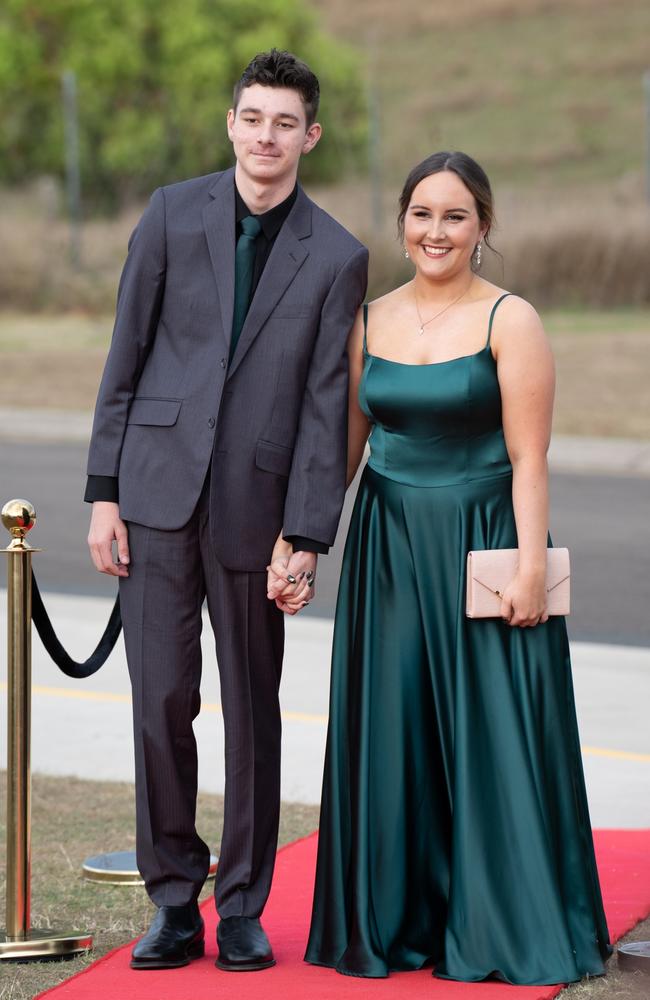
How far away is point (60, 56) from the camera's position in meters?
43.2

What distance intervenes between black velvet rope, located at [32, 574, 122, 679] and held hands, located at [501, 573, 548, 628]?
3.25 ft

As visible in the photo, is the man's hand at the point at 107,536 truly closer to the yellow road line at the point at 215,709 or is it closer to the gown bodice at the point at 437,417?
the gown bodice at the point at 437,417

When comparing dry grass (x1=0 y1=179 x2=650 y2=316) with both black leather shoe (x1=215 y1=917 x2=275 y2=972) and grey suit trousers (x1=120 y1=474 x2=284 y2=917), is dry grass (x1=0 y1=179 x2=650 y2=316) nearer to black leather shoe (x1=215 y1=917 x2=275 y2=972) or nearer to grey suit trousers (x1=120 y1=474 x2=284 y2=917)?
grey suit trousers (x1=120 y1=474 x2=284 y2=917)

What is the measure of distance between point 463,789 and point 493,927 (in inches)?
13.2

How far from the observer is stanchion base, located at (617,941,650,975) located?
13.6 feet

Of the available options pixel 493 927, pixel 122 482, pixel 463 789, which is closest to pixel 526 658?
pixel 463 789

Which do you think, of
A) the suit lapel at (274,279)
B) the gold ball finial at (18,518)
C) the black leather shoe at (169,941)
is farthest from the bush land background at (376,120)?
the black leather shoe at (169,941)

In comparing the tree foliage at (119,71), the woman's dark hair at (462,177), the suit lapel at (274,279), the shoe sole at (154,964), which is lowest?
the shoe sole at (154,964)

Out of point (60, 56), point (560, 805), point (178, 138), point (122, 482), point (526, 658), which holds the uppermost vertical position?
point (60, 56)

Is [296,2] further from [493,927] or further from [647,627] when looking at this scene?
[493,927]

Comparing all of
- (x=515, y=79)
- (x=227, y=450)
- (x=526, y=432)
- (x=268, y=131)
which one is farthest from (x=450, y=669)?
(x=515, y=79)

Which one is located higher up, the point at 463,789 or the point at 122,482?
the point at 122,482

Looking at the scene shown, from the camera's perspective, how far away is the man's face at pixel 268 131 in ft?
13.2

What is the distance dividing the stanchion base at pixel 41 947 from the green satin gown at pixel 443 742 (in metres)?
0.62
